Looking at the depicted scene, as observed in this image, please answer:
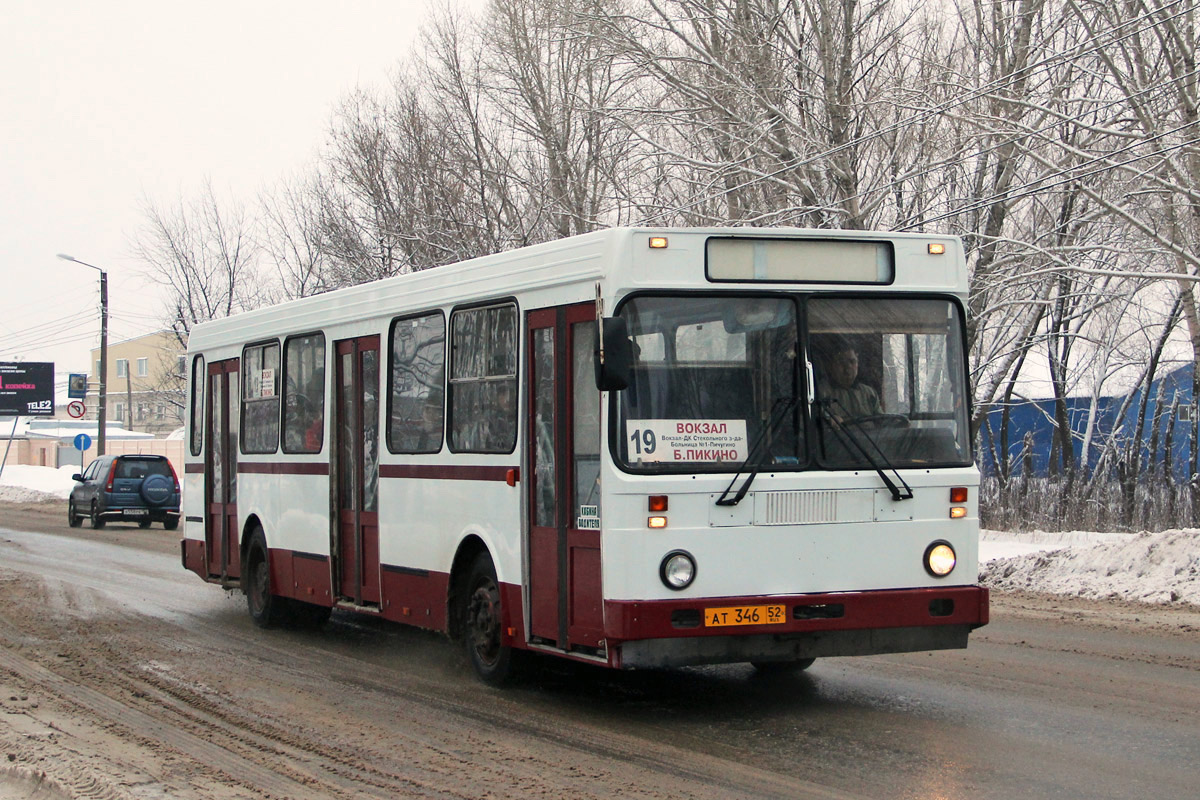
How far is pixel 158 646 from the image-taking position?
12.2 metres

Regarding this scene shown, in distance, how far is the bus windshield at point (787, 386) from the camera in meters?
8.13

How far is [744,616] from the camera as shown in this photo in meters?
8.15

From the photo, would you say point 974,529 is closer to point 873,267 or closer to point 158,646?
point 873,267

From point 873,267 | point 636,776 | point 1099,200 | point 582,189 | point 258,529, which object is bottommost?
point 636,776

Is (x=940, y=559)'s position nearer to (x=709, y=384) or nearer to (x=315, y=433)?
(x=709, y=384)

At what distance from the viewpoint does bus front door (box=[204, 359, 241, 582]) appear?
14.6 m

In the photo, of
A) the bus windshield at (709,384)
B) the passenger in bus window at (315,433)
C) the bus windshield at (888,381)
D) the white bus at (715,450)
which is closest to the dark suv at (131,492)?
the passenger in bus window at (315,433)

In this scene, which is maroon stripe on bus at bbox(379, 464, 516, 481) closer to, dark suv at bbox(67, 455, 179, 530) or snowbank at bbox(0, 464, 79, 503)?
dark suv at bbox(67, 455, 179, 530)

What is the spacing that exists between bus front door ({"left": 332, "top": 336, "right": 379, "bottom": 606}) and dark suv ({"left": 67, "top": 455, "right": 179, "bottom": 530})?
22.2 m

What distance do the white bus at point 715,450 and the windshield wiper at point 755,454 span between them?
0.04 ft

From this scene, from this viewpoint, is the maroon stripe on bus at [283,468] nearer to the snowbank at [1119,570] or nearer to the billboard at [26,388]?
the snowbank at [1119,570]

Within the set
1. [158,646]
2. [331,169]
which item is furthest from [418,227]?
[158,646]

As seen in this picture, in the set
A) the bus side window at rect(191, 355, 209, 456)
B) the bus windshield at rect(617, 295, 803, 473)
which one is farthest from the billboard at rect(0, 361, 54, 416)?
the bus windshield at rect(617, 295, 803, 473)

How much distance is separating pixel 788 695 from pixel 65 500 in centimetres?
4287
